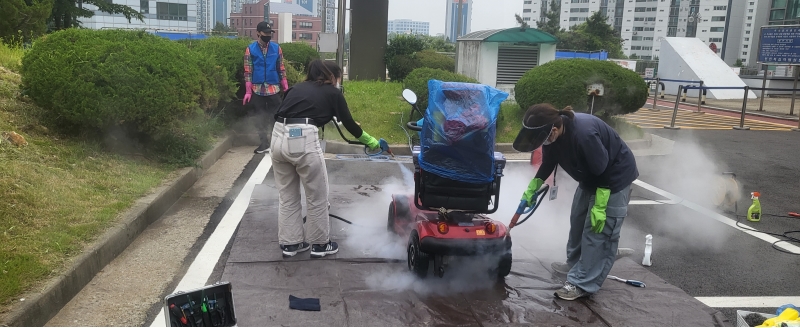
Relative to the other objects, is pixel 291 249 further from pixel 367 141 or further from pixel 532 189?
pixel 532 189

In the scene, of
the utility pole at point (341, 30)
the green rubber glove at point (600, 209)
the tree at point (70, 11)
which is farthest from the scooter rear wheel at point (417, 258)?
the tree at point (70, 11)

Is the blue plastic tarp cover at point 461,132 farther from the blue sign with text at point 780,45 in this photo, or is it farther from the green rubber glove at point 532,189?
the blue sign with text at point 780,45

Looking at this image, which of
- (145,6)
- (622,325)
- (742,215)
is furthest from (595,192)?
(145,6)

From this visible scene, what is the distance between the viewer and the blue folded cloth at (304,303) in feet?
13.2

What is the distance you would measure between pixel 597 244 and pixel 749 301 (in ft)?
4.35

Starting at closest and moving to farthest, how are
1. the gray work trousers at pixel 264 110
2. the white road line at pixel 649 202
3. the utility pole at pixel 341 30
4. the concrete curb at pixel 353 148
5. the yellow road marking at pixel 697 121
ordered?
the white road line at pixel 649 202, the gray work trousers at pixel 264 110, the concrete curb at pixel 353 148, the utility pole at pixel 341 30, the yellow road marking at pixel 697 121

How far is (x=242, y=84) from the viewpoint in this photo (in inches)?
414

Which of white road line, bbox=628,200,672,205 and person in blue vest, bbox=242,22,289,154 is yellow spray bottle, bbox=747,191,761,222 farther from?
person in blue vest, bbox=242,22,289,154

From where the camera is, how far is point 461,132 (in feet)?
14.2

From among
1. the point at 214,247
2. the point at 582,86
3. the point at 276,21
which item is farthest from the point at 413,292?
the point at 276,21

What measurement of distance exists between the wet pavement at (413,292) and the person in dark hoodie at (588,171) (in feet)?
0.83

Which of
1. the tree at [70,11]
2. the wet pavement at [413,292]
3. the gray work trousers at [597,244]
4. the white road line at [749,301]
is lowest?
the white road line at [749,301]

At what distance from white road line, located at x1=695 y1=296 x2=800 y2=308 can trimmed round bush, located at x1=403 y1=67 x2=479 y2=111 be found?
258 inches

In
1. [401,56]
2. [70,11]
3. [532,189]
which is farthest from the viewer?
[70,11]
